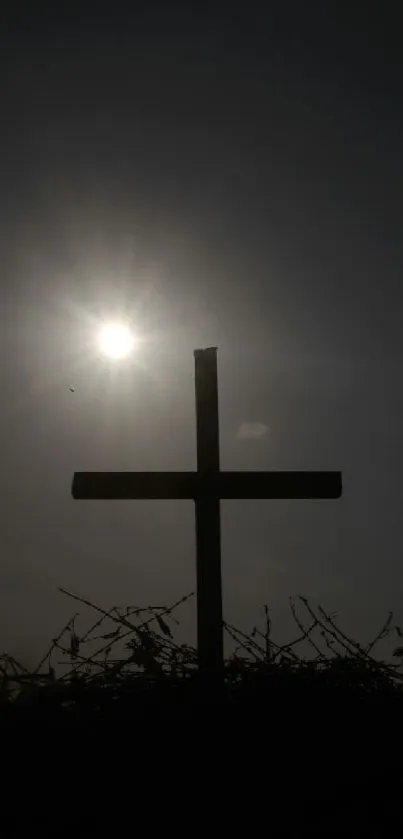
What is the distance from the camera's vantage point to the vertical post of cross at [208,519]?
573cm

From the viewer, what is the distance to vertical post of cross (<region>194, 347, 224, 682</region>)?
573 centimetres

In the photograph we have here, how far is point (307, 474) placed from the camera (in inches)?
265

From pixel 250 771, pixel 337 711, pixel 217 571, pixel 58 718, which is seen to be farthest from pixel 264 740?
pixel 217 571

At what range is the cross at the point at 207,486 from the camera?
602cm

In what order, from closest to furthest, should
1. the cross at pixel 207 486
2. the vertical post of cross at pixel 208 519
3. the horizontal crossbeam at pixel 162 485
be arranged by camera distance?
the vertical post of cross at pixel 208 519 < the cross at pixel 207 486 < the horizontal crossbeam at pixel 162 485

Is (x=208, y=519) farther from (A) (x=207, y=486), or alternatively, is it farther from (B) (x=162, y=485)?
(B) (x=162, y=485)

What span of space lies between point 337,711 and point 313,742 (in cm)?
30

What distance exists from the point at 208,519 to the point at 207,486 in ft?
0.91

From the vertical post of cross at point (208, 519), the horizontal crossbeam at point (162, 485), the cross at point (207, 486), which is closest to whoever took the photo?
the vertical post of cross at point (208, 519)

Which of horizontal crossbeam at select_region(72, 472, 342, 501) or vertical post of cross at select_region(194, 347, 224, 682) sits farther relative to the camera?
horizontal crossbeam at select_region(72, 472, 342, 501)

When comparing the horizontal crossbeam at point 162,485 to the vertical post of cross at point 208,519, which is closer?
the vertical post of cross at point 208,519

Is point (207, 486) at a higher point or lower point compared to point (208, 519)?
higher

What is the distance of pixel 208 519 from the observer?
20.6ft

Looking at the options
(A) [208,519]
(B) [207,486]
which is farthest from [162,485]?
(A) [208,519]
